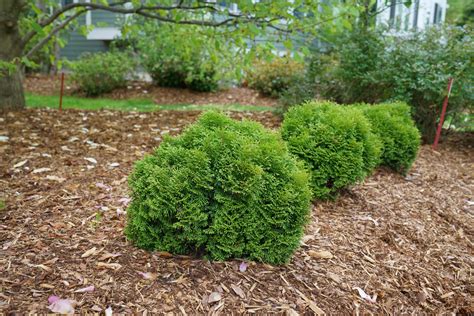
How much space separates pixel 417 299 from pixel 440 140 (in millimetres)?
5357

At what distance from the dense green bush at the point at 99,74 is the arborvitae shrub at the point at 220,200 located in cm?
836

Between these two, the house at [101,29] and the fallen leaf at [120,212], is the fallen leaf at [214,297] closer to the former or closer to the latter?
the fallen leaf at [120,212]

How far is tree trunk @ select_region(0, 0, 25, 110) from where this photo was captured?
19.0 feet

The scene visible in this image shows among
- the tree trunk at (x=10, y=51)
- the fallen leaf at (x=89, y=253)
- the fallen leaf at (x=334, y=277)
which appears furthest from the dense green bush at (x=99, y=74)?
the fallen leaf at (x=334, y=277)

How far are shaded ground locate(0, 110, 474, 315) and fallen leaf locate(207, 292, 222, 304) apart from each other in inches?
1.0

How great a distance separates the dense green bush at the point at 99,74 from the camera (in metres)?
10.3

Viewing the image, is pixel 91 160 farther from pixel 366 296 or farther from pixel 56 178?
pixel 366 296

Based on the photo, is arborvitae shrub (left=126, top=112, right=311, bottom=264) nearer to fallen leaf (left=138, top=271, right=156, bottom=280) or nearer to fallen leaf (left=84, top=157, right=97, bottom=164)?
fallen leaf (left=138, top=271, right=156, bottom=280)

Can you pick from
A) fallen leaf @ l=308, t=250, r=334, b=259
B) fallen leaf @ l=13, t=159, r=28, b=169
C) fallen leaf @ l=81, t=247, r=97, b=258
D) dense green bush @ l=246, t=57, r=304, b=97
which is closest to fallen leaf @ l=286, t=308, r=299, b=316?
fallen leaf @ l=308, t=250, r=334, b=259

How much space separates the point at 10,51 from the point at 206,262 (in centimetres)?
503

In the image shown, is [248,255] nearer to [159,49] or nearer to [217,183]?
[217,183]

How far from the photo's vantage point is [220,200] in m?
2.41

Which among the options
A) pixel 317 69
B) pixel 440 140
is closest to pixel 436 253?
pixel 440 140

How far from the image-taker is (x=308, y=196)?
257 cm
